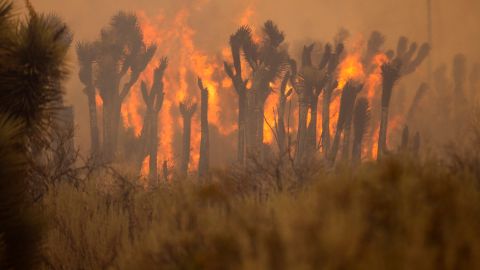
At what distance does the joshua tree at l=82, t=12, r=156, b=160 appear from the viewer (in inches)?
702

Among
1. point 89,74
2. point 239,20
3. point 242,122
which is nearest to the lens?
point 242,122

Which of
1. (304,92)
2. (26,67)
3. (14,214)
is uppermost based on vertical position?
(304,92)

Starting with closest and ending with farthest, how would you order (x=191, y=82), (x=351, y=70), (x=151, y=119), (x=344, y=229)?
1. (x=344, y=229)
2. (x=151, y=119)
3. (x=351, y=70)
4. (x=191, y=82)

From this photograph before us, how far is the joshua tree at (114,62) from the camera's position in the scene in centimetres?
1783

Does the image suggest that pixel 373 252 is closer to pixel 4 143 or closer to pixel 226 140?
pixel 4 143

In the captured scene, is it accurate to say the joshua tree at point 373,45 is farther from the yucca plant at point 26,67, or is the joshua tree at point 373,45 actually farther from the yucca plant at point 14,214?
the yucca plant at point 14,214

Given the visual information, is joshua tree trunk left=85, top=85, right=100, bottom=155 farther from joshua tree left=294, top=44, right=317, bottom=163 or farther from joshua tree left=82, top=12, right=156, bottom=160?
joshua tree left=294, top=44, right=317, bottom=163

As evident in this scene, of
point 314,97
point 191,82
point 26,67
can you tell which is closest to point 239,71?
point 314,97

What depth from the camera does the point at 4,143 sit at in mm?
3918

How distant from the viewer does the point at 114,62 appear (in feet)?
59.5

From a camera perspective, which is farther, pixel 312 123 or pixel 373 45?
pixel 373 45

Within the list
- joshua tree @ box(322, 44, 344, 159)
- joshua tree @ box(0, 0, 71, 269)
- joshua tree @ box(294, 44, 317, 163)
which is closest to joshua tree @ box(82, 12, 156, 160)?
joshua tree @ box(294, 44, 317, 163)

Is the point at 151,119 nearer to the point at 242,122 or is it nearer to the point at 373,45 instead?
the point at 242,122

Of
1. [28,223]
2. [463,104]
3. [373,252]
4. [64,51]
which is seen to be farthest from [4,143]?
[463,104]
